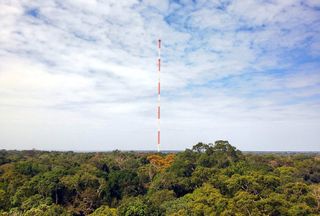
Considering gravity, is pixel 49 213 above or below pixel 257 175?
below

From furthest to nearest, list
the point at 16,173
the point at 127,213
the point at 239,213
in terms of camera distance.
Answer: the point at 16,173, the point at 127,213, the point at 239,213

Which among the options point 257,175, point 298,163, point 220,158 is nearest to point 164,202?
point 257,175

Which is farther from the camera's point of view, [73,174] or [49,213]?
[73,174]

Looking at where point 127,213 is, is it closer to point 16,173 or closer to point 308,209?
point 308,209

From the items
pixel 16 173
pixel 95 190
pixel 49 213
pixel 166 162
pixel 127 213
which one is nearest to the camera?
pixel 49 213

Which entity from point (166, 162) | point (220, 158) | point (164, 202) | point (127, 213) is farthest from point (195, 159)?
point (127, 213)

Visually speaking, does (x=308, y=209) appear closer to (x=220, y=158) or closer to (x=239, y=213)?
(x=239, y=213)
